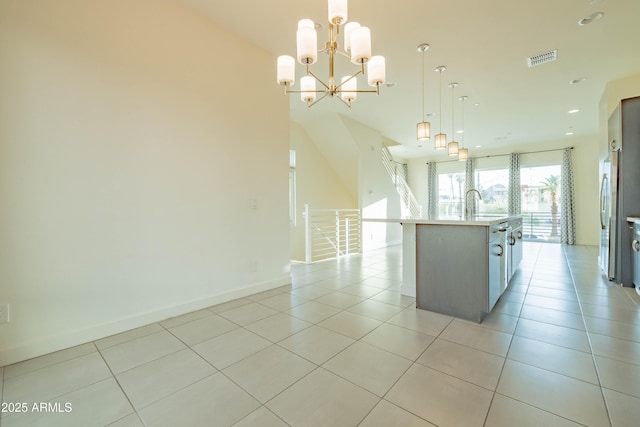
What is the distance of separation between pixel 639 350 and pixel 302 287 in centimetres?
308

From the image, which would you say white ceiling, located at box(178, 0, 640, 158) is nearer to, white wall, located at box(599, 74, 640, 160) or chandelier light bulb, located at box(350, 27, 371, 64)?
white wall, located at box(599, 74, 640, 160)

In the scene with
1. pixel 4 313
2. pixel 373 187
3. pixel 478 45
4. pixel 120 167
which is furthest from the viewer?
pixel 373 187

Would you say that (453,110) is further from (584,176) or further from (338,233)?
(584,176)

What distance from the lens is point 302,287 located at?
3.67m

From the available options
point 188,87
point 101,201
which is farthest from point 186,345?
point 188,87

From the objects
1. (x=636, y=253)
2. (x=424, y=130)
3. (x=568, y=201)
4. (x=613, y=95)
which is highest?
(x=613, y=95)

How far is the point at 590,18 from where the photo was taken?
2.85m

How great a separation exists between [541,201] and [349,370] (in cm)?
947

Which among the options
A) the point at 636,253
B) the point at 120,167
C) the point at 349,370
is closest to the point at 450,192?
the point at 636,253

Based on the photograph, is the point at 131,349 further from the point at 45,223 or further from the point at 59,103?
the point at 59,103

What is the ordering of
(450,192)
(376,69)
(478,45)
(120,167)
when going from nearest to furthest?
(376,69)
(120,167)
(478,45)
(450,192)

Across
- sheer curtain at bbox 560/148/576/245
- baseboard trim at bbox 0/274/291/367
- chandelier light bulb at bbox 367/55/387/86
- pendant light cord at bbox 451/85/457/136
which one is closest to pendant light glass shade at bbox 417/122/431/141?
pendant light cord at bbox 451/85/457/136

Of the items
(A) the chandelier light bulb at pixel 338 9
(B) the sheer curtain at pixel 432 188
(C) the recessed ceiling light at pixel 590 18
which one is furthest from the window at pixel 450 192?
(A) the chandelier light bulb at pixel 338 9

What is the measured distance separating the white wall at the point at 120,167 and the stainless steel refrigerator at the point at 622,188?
4.56m
